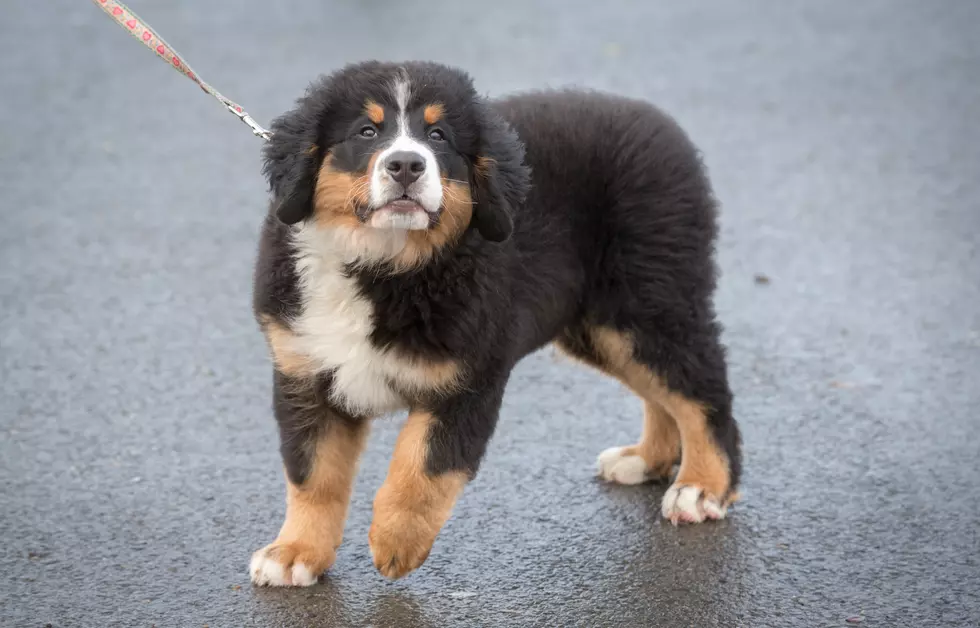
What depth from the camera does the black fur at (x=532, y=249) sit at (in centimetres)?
381

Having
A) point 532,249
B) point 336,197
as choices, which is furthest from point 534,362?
point 336,197

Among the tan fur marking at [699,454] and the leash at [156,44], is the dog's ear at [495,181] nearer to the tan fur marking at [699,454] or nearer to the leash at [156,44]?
the leash at [156,44]

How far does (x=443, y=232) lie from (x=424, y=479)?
64 cm

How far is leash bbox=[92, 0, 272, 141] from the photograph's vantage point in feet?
14.1

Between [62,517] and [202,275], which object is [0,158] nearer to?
[202,275]

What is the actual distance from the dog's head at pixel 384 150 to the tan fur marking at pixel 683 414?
79 cm

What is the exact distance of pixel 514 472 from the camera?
4.83 meters

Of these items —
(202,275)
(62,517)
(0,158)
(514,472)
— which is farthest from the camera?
(0,158)

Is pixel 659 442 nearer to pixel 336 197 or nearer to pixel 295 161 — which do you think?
pixel 336 197

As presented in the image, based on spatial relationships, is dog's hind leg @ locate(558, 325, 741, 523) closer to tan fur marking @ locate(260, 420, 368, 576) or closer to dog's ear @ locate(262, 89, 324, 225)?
tan fur marking @ locate(260, 420, 368, 576)

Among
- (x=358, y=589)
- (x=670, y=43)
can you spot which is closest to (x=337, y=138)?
(x=358, y=589)

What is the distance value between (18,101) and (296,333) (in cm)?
601

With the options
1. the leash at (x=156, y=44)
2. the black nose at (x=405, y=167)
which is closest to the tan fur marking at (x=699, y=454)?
the black nose at (x=405, y=167)

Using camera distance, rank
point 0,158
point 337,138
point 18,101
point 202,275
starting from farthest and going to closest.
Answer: point 18,101 < point 0,158 < point 202,275 < point 337,138
